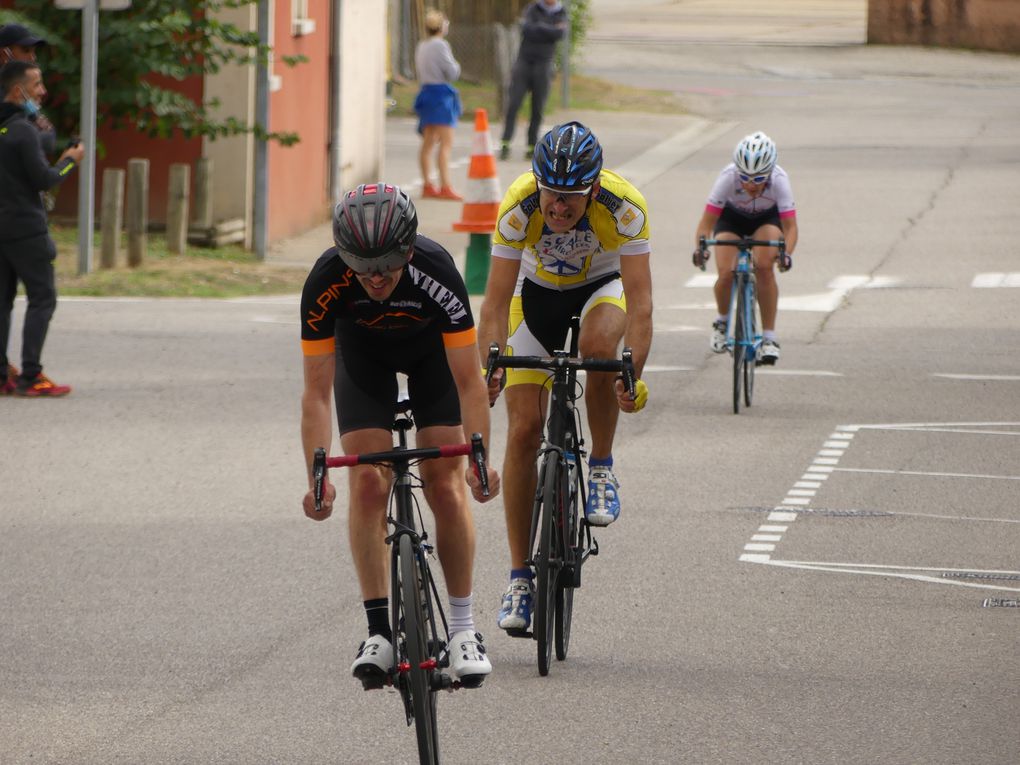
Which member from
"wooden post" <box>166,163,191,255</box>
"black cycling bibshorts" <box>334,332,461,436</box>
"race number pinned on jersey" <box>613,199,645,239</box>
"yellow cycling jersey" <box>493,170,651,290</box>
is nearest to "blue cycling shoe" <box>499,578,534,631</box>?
"black cycling bibshorts" <box>334,332,461,436</box>

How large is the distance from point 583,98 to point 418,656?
31.6 meters

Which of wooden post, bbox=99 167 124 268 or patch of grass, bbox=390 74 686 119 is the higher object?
patch of grass, bbox=390 74 686 119

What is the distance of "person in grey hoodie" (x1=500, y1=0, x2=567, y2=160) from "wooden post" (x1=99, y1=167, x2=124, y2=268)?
10203mm

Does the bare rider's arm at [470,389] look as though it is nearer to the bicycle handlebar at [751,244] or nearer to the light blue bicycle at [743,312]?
the light blue bicycle at [743,312]

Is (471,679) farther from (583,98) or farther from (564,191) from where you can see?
(583,98)

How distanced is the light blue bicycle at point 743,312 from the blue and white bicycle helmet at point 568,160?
5270 mm

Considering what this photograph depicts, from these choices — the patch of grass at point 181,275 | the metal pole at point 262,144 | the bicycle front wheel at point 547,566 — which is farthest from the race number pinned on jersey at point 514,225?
the metal pole at point 262,144

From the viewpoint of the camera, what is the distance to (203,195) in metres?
19.4

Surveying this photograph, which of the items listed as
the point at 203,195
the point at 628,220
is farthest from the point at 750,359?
the point at 203,195

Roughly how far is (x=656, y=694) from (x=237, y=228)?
1389 cm

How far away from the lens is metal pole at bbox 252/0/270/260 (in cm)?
1936

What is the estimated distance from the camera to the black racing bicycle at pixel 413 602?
5.45m

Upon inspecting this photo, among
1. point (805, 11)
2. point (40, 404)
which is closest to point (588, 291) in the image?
point (40, 404)

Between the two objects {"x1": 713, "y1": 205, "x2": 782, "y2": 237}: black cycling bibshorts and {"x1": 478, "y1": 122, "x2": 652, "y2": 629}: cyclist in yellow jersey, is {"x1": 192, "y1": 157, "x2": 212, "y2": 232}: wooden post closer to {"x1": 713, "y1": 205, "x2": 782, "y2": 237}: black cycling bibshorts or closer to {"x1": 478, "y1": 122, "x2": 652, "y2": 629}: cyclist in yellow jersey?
{"x1": 713, "y1": 205, "x2": 782, "y2": 237}: black cycling bibshorts
